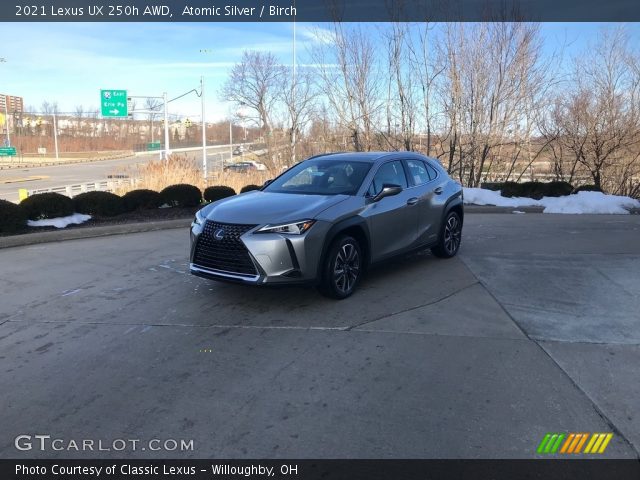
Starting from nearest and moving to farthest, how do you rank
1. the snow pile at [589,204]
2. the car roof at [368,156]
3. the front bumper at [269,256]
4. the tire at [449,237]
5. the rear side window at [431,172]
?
the front bumper at [269,256]
the car roof at [368,156]
the rear side window at [431,172]
the tire at [449,237]
the snow pile at [589,204]

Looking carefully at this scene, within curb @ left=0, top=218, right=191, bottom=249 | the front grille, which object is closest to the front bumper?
the front grille

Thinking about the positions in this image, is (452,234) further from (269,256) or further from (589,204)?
(589,204)

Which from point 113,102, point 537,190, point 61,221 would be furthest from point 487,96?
point 113,102

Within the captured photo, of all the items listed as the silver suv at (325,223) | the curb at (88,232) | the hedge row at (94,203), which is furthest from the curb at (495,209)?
the curb at (88,232)

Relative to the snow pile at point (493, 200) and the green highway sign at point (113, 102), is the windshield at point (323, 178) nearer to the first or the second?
the snow pile at point (493, 200)

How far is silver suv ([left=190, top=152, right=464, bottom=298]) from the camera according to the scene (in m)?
5.22

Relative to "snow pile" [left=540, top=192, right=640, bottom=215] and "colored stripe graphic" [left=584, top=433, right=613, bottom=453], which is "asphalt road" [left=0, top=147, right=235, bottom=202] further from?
"colored stripe graphic" [left=584, top=433, right=613, bottom=453]

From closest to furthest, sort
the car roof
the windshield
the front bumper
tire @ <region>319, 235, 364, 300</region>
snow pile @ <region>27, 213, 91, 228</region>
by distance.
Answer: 1. the front bumper
2. tire @ <region>319, 235, 364, 300</region>
3. the windshield
4. the car roof
5. snow pile @ <region>27, 213, 91, 228</region>

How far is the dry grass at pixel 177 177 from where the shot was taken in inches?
635

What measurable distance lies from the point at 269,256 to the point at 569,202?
39.1ft

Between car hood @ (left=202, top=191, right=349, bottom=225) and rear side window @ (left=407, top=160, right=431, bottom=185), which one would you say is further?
rear side window @ (left=407, top=160, right=431, bottom=185)

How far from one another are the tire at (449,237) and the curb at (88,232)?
18.6ft
